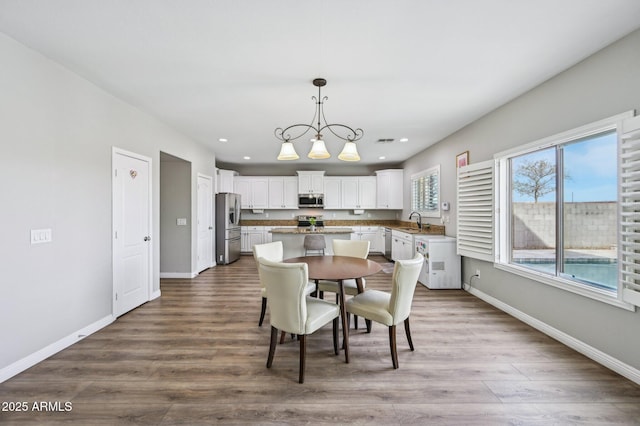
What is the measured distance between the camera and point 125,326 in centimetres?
293

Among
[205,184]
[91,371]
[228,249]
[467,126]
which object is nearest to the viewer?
[91,371]

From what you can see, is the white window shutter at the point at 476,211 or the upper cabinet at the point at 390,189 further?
the upper cabinet at the point at 390,189

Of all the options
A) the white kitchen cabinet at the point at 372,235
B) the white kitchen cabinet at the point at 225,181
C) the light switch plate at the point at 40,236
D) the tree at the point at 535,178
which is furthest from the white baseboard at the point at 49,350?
the white kitchen cabinet at the point at 372,235

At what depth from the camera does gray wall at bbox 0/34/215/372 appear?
2.02 metres

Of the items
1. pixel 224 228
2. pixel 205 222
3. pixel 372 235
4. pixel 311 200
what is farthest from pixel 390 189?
pixel 205 222

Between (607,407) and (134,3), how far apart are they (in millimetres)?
3970

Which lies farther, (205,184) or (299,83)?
(205,184)

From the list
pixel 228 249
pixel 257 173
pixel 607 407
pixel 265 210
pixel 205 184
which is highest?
pixel 257 173

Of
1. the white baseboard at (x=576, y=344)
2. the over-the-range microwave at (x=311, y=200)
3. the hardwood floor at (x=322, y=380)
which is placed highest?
the over-the-range microwave at (x=311, y=200)

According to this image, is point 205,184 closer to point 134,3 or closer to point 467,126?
point 134,3

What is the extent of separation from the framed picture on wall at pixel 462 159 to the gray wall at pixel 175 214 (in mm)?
4652

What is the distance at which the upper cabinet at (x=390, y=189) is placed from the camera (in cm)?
721

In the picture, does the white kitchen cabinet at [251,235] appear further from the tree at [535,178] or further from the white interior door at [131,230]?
the tree at [535,178]

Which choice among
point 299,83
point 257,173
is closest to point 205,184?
point 257,173
